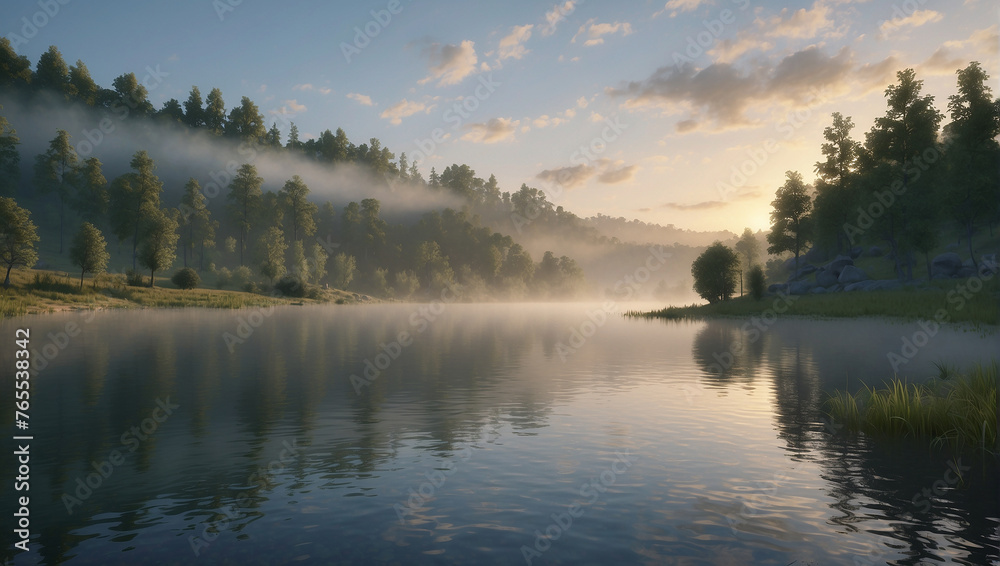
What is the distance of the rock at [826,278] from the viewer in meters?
92.9

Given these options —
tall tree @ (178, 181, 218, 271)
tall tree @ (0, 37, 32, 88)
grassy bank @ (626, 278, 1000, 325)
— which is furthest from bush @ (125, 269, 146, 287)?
tall tree @ (0, 37, 32, 88)

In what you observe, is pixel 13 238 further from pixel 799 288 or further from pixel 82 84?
pixel 82 84

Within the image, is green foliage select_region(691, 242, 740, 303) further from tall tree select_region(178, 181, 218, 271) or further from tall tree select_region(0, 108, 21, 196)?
tall tree select_region(0, 108, 21, 196)

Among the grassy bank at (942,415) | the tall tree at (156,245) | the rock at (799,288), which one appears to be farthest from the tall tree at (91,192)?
the grassy bank at (942,415)

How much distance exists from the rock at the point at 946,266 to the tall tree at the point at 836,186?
21752 millimetres

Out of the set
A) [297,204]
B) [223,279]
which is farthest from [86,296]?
[297,204]

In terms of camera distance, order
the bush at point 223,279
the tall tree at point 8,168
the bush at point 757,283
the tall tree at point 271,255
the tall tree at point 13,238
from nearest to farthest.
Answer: the tall tree at point 13,238
the bush at point 757,283
the bush at point 223,279
the tall tree at point 271,255
the tall tree at point 8,168

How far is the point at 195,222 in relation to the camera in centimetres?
15375

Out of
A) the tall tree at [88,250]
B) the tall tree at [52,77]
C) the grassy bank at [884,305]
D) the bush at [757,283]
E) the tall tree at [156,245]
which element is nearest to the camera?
the grassy bank at [884,305]

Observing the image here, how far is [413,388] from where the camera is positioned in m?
26.4

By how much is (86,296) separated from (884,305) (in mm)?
106504

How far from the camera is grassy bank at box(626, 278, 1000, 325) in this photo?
51.2 m

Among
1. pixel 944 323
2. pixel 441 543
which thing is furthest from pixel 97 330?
pixel 944 323

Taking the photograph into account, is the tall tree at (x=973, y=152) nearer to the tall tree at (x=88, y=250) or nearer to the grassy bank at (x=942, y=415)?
the grassy bank at (x=942, y=415)
